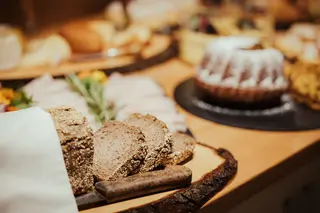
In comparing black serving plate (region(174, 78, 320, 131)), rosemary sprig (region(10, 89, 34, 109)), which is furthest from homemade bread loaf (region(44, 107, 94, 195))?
black serving plate (region(174, 78, 320, 131))

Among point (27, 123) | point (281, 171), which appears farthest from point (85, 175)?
point (281, 171)

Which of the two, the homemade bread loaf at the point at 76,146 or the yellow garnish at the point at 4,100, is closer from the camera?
the homemade bread loaf at the point at 76,146

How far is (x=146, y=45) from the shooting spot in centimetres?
227

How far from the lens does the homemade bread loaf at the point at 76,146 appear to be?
98 cm

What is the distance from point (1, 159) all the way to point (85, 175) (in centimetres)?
19

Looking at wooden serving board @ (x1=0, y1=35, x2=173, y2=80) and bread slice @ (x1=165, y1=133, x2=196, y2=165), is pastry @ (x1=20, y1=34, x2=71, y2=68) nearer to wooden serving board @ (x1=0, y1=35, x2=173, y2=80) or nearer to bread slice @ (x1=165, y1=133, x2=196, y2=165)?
wooden serving board @ (x1=0, y1=35, x2=173, y2=80)

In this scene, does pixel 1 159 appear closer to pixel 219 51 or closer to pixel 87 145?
pixel 87 145

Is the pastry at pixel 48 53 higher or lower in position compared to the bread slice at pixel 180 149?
higher

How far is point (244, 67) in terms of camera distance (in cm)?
152

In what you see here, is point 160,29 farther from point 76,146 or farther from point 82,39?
point 76,146

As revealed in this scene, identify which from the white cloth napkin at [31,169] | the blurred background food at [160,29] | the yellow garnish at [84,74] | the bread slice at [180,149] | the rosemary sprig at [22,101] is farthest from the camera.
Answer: the blurred background food at [160,29]

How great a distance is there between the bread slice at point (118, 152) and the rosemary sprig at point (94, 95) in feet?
0.87

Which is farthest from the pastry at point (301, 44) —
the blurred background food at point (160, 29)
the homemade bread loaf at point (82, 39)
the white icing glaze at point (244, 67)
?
the homemade bread loaf at point (82, 39)

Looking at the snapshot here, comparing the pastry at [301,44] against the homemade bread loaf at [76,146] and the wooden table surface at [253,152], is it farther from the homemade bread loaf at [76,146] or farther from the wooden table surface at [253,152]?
the homemade bread loaf at [76,146]
